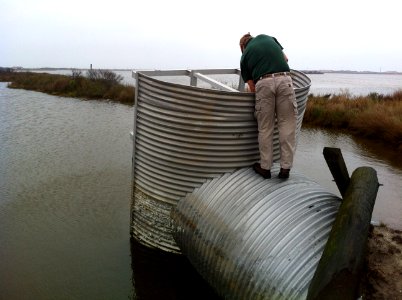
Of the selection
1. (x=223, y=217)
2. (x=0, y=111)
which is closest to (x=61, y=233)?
(x=223, y=217)

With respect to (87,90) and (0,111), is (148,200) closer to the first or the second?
(0,111)

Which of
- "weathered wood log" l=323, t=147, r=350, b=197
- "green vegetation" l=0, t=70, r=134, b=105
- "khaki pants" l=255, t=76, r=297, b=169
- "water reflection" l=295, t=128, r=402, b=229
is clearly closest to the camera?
"weathered wood log" l=323, t=147, r=350, b=197

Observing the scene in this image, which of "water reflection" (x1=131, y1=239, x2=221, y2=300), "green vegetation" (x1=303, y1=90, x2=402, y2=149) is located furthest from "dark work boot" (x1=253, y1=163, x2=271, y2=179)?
"green vegetation" (x1=303, y1=90, x2=402, y2=149)

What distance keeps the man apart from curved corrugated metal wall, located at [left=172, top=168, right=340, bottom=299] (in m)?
0.27

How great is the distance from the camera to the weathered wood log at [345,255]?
2.64 meters

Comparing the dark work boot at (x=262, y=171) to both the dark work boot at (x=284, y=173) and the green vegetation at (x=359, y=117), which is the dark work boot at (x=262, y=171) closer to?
the dark work boot at (x=284, y=173)

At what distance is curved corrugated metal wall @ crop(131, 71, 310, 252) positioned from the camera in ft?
14.6

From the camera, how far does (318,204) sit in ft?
12.3

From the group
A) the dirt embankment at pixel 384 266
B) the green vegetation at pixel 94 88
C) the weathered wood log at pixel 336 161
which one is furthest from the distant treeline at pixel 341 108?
the weathered wood log at pixel 336 161

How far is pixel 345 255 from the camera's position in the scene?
2.71 metres

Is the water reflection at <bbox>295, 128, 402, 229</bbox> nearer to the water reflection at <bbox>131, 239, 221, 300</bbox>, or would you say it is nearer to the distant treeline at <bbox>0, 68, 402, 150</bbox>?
the distant treeline at <bbox>0, 68, 402, 150</bbox>

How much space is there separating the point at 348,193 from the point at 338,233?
60 cm

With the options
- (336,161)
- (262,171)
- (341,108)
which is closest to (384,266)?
(336,161)

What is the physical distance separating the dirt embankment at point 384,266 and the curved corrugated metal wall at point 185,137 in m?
1.73
